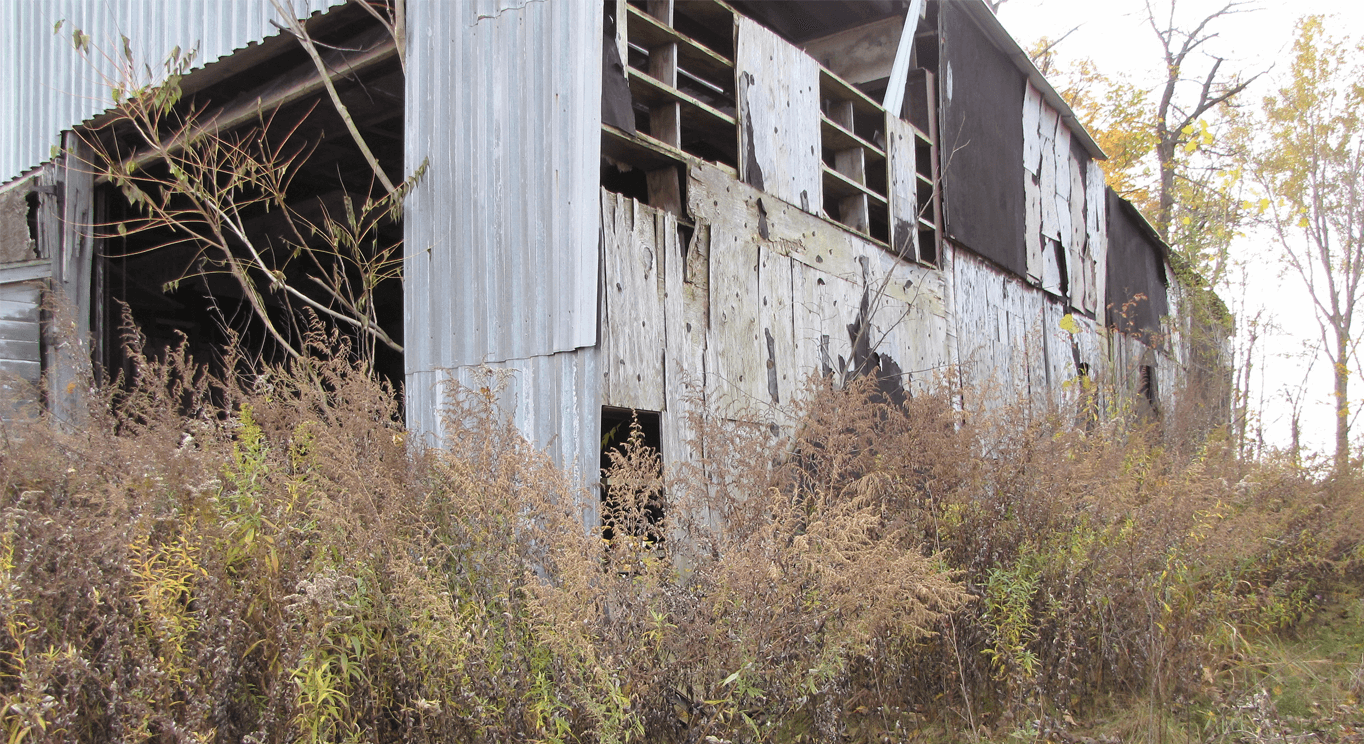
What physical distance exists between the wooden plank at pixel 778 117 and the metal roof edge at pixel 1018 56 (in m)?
2.84

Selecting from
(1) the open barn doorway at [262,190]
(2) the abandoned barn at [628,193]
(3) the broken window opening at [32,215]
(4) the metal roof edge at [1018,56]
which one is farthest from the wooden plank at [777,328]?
(3) the broken window opening at [32,215]

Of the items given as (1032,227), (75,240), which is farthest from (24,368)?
(1032,227)

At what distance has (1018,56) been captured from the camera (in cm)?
1004

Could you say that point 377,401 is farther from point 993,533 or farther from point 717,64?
point 717,64

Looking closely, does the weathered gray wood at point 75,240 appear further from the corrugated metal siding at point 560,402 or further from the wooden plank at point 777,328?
the wooden plank at point 777,328

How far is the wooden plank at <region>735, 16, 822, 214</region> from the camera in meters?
6.41

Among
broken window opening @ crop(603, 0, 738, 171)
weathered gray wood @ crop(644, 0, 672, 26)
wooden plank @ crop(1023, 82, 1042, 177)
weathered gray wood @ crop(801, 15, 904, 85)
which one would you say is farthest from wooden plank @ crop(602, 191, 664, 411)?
wooden plank @ crop(1023, 82, 1042, 177)

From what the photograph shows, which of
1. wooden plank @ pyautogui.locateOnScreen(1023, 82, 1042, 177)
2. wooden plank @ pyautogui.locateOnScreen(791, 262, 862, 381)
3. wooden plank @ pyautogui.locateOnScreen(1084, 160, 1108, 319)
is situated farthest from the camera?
wooden plank @ pyautogui.locateOnScreen(1084, 160, 1108, 319)

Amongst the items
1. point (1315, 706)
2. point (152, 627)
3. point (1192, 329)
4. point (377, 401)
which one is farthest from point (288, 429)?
point (1192, 329)

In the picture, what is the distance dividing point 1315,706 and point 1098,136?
66.2ft

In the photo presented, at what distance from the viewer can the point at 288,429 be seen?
3.95m

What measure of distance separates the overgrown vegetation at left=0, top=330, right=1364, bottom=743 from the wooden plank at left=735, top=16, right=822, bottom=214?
7.57ft

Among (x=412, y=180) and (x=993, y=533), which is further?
(x=412, y=180)

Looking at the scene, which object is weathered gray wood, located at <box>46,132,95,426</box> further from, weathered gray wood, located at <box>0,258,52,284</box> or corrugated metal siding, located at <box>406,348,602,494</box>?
corrugated metal siding, located at <box>406,348,602,494</box>
